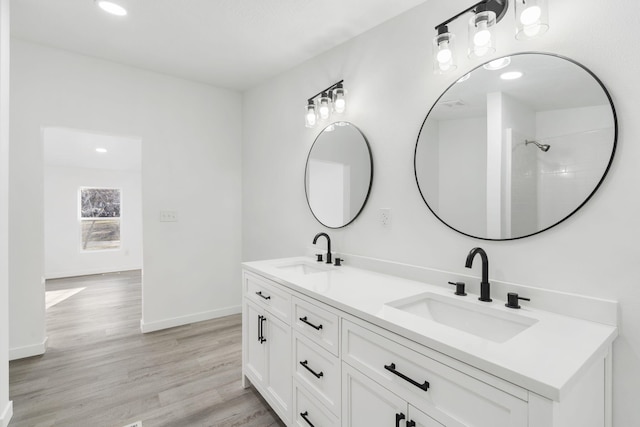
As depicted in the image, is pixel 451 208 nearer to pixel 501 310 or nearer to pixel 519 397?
pixel 501 310

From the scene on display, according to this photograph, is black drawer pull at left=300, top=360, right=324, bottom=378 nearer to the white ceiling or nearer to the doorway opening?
the white ceiling

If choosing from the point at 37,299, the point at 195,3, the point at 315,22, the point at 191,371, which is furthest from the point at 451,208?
the point at 37,299

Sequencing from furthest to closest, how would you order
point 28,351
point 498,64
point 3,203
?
point 28,351, point 3,203, point 498,64

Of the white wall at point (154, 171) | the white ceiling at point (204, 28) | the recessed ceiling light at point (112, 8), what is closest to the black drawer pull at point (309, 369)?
the white ceiling at point (204, 28)

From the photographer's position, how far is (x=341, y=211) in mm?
2271

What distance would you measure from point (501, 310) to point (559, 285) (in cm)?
27

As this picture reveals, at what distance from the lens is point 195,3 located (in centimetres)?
193

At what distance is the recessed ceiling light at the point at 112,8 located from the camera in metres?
1.95

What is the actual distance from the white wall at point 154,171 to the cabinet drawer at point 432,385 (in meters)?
2.60

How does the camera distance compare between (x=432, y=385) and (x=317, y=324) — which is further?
(x=317, y=324)

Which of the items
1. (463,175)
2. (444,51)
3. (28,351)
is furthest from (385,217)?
(28,351)

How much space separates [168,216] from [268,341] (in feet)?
6.51

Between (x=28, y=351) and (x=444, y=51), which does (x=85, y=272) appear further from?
(x=444, y=51)

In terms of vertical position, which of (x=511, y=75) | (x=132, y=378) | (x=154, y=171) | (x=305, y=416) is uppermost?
(x=511, y=75)
